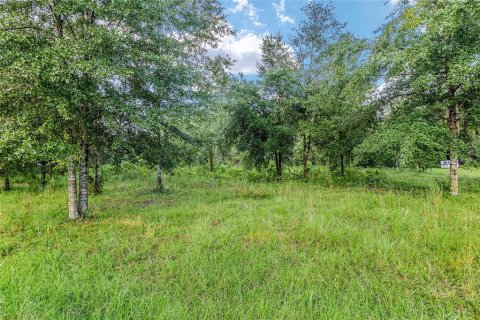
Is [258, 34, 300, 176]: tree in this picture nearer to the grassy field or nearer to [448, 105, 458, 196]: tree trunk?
[448, 105, 458, 196]: tree trunk

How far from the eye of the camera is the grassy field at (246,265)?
2736 millimetres

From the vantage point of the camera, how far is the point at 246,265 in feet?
12.3

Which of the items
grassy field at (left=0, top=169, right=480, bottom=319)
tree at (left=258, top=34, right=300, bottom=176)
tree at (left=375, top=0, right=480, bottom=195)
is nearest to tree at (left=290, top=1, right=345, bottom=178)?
tree at (left=258, top=34, right=300, bottom=176)

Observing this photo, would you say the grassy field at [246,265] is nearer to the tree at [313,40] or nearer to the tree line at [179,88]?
the tree line at [179,88]

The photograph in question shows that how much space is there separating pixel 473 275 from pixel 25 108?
9197mm

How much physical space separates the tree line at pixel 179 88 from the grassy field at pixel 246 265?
7.16ft

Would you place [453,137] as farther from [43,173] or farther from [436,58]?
[43,173]

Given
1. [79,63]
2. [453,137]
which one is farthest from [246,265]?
[453,137]

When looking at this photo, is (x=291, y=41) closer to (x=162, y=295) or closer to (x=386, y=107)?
(x=386, y=107)

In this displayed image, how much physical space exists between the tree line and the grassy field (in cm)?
218

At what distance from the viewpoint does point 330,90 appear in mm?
12195

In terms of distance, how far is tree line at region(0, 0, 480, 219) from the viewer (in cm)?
538

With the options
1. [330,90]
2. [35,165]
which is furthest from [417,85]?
[35,165]

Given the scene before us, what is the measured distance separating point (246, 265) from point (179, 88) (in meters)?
7.01
